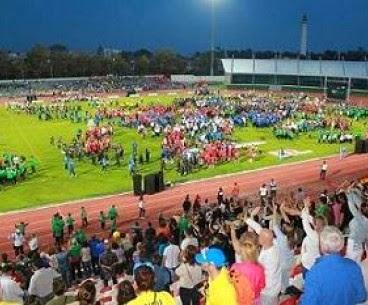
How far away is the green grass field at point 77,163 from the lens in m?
29.8

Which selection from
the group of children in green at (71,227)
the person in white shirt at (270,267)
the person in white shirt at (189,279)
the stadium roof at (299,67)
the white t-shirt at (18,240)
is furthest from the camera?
the stadium roof at (299,67)

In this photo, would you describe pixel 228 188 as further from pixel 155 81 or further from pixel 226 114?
pixel 155 81

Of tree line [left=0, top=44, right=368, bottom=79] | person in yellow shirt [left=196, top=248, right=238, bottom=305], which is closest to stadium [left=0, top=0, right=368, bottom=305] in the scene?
person in yellow shirt [left=196, top=248, right=238, bottom=305]

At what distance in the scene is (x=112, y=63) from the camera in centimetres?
13275

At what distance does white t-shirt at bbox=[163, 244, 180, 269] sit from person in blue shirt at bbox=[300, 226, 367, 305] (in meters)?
5.72

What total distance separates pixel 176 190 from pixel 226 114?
26678 mm

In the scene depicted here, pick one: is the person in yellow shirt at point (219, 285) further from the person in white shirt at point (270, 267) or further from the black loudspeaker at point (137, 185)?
the black loudspeaker at point (137, 185)

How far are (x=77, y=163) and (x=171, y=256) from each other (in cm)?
2624

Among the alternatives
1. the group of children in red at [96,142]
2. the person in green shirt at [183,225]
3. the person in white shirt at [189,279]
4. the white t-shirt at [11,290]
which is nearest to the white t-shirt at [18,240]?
the person in green shirt at [183,225]

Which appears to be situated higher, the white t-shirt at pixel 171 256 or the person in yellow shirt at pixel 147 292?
the person in yellow shirt at pixel 147 292

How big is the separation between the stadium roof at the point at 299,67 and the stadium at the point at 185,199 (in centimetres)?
38

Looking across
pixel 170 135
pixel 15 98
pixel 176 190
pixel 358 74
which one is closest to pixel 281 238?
pixel 176 190

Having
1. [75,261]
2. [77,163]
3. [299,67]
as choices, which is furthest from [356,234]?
[299,67]

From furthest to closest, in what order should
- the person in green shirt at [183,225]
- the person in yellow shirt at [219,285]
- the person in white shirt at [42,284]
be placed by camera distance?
the person in green shirt at [183,225], the person in white shirt at [42,284], the person in yellow shirt at [219,285]
